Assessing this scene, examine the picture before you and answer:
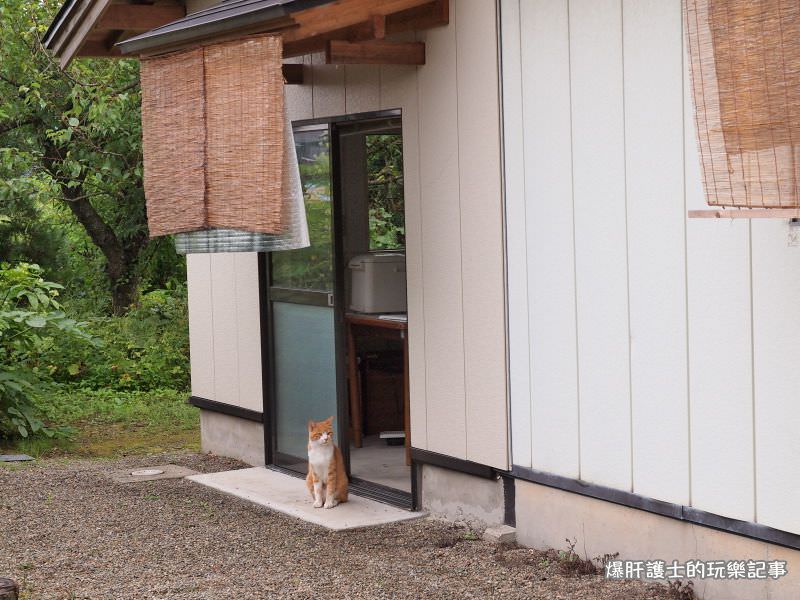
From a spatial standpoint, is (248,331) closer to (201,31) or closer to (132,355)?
(201,31)

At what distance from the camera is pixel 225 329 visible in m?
8.16

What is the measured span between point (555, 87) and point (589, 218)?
64 cm

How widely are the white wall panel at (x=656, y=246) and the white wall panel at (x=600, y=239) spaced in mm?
57

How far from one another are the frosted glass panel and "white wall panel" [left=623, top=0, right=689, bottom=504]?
8.62 feet

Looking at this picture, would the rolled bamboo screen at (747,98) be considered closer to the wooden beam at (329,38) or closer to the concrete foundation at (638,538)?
the concrete foundation at (638,538)

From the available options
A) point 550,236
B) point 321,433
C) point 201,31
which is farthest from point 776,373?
point 201,31

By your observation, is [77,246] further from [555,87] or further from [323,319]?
[555,87]

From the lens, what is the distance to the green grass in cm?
914

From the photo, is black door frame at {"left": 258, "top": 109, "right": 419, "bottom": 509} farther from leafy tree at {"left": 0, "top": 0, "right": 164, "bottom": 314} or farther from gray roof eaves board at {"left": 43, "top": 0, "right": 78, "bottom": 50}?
leafy tree at {"left": 0, "top": 0, "right": 164, "bottom": 314}

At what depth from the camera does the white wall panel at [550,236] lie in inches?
198

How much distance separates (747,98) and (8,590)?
327 centimetres

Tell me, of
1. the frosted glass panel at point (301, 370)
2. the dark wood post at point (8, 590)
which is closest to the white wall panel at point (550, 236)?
the frosted glass panel at point (301, 370)

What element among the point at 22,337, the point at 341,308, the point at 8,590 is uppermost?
the point at 341,308

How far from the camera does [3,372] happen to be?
9.13m
